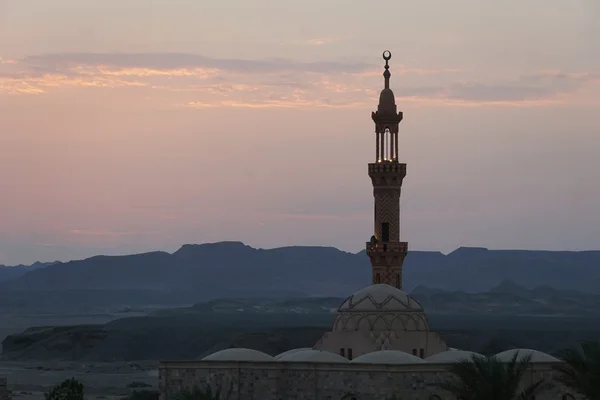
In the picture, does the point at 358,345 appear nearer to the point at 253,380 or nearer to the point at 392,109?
the point at 253,380

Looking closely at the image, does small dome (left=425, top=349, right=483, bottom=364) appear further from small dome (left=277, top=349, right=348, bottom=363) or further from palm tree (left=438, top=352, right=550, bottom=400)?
palm tree (left=438, top=352, right=550, bottom=400)

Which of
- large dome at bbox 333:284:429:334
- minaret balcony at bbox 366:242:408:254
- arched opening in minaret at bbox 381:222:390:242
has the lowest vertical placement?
large dome at bbox 333:284:429:334

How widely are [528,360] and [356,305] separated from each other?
936 centimetres

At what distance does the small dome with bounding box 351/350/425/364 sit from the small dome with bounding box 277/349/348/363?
122 cm

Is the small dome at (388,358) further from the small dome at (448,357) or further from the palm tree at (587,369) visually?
the palm tree at (587,369)

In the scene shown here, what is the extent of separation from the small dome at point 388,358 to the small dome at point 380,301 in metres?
3.63

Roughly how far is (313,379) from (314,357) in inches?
46.1

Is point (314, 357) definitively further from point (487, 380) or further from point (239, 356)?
point (487, 380)

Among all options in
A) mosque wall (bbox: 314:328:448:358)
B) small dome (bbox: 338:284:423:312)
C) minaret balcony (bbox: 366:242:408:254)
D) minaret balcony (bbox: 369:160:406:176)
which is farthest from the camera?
minaret balcony (bbox: 369:160:406:176)

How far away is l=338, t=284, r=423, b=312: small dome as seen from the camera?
5809cm

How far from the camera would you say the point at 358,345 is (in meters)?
A: 58.1

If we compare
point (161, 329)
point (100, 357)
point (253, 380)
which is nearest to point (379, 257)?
point (253, 380)

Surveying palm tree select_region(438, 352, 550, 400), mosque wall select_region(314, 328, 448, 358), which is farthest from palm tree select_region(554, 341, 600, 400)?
mosque wall select_region(314, 328, 448, 358)

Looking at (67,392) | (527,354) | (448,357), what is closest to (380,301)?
(448,357)
